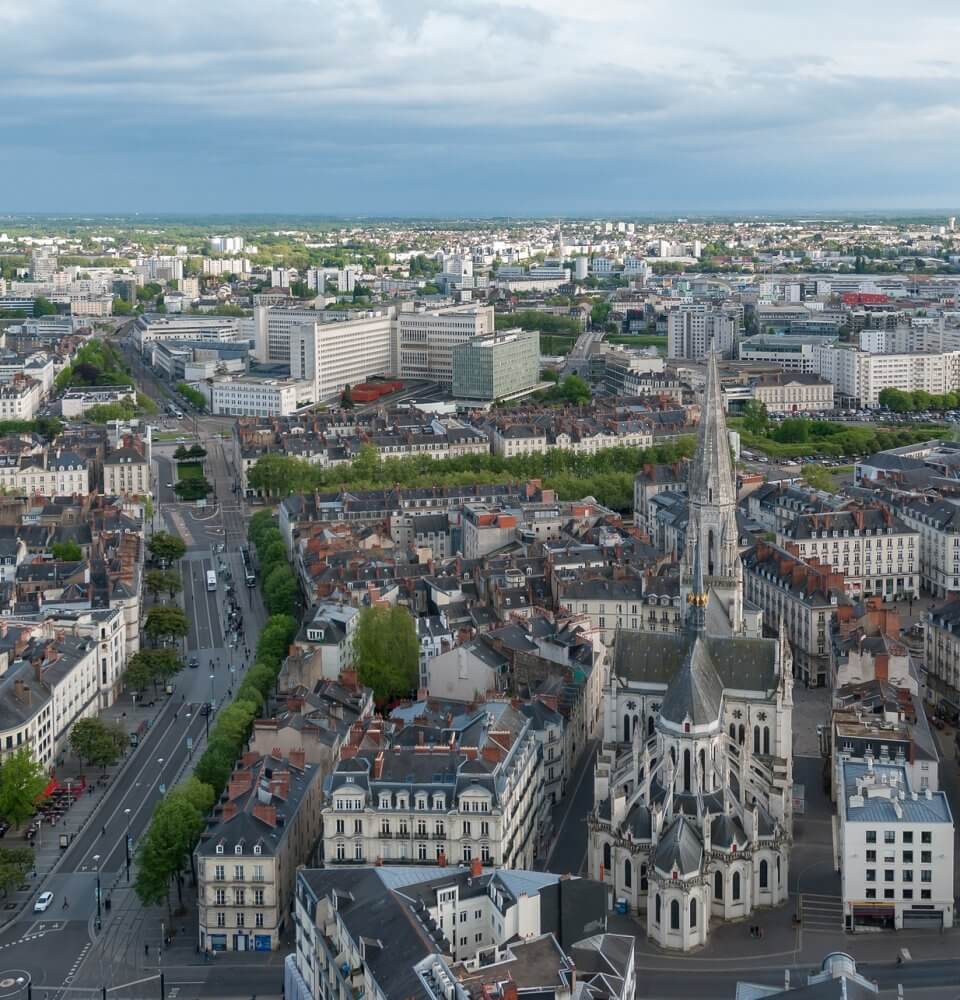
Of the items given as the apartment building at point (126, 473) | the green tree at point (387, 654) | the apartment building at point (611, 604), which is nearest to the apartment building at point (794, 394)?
the apartment building at point (126, 473)

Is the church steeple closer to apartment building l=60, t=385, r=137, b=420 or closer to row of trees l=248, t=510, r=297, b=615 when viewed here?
row of trees l=248, t=510, r=297, b=615

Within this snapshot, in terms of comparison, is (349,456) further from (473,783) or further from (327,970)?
(327,970)

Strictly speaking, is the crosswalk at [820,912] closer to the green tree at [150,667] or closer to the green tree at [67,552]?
the green tree at [150,667]

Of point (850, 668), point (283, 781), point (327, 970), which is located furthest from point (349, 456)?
point (327, 970)

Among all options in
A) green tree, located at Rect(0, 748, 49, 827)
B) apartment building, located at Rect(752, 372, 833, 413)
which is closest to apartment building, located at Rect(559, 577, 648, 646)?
green tree, located at Rect(0, 748, 49, 827)

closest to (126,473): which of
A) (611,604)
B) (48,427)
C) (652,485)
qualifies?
(48,427)
